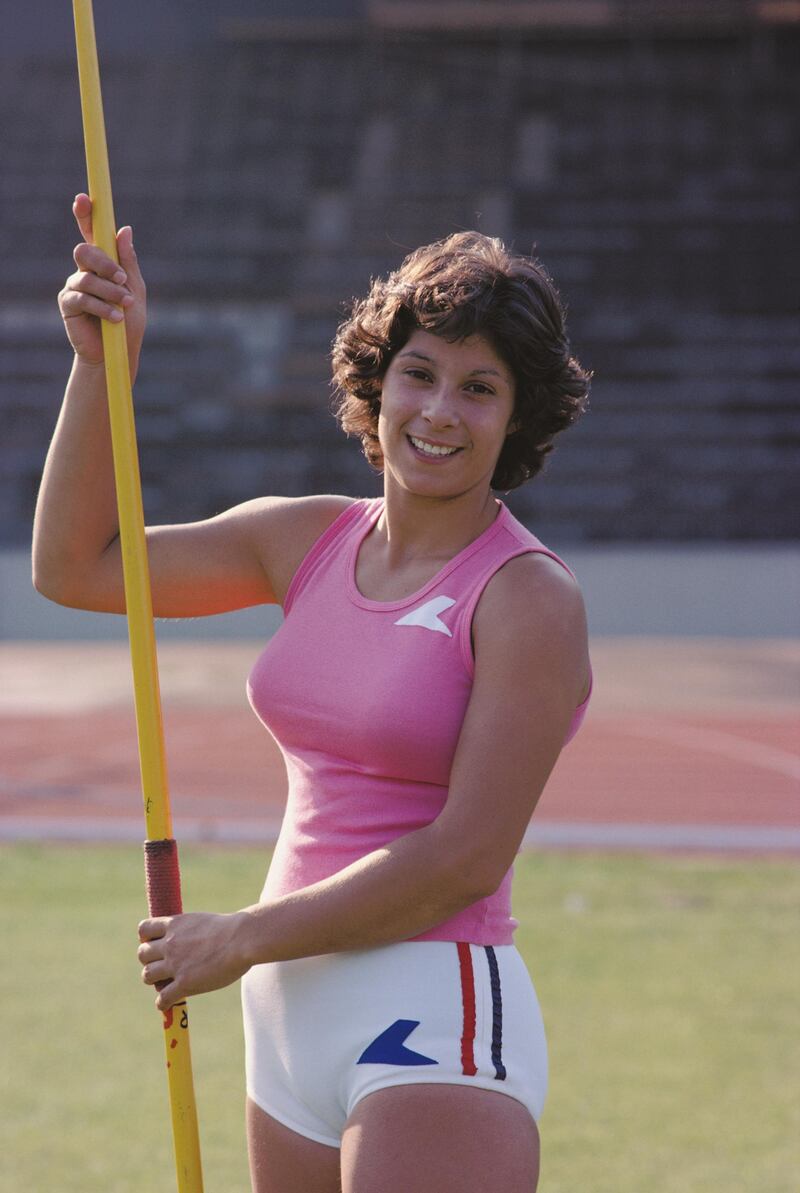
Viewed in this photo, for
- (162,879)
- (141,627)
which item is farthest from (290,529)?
(162,879)

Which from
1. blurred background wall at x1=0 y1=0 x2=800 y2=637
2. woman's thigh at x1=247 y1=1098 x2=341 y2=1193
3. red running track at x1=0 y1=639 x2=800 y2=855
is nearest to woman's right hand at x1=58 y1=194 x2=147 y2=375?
woman's thigh at x1=247 y1=1098 x2=341 y2=1193

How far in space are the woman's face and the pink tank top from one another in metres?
0.08

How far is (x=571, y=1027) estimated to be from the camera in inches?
194

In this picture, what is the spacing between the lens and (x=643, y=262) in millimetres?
20984

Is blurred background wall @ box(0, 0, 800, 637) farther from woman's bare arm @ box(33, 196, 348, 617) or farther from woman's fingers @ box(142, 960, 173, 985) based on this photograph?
woman's fingers @ box(142, 960, 173, 985)

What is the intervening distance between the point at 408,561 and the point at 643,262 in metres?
19.8

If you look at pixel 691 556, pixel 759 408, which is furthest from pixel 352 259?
pixel 691 556

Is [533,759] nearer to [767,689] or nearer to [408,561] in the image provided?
[408,561]

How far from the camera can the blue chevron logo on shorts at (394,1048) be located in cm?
171

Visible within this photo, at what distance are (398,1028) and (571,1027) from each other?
3348 mm

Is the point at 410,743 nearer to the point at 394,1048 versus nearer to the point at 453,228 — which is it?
the point at 394,1048

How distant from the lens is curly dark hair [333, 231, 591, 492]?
1782mm

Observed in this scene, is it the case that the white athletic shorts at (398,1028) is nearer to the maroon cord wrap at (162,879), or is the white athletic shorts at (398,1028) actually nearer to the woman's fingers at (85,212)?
the maroon cord wrap at (162,879)

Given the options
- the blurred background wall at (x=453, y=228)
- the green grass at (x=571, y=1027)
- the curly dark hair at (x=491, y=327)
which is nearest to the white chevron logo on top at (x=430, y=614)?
the curly dark hair at (x=491, y=327)
